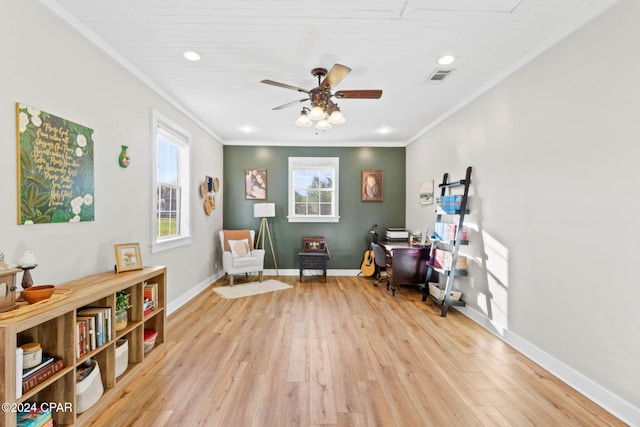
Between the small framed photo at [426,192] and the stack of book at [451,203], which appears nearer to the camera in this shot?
the stack of book at [451,203]

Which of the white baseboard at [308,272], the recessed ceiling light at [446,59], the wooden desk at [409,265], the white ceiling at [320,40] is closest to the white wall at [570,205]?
the white ceiling at [320,40]

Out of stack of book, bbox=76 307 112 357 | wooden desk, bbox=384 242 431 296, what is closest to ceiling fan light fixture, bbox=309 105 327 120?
stack of book, bbox=76 307 112 357

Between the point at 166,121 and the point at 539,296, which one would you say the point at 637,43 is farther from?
the point at 166,121

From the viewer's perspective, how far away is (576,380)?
2008 mm

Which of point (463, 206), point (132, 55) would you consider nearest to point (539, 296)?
point (463, 206)

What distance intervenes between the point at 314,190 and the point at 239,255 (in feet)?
6.29

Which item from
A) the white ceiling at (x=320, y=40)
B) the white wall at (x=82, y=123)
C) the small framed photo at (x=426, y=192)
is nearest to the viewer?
the white wall at (x=82, y=123)

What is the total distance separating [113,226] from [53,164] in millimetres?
759

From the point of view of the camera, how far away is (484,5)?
6.19ft

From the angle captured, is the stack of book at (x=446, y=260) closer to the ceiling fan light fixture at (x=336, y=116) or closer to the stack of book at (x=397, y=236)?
the stack of book at (x=397, y=236)

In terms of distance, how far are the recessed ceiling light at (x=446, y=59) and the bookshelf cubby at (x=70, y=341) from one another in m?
3.14

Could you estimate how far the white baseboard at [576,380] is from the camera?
5.57ft

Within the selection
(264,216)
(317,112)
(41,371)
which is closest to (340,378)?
(41,371)

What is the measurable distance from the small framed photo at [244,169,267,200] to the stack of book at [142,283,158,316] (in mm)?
3124
